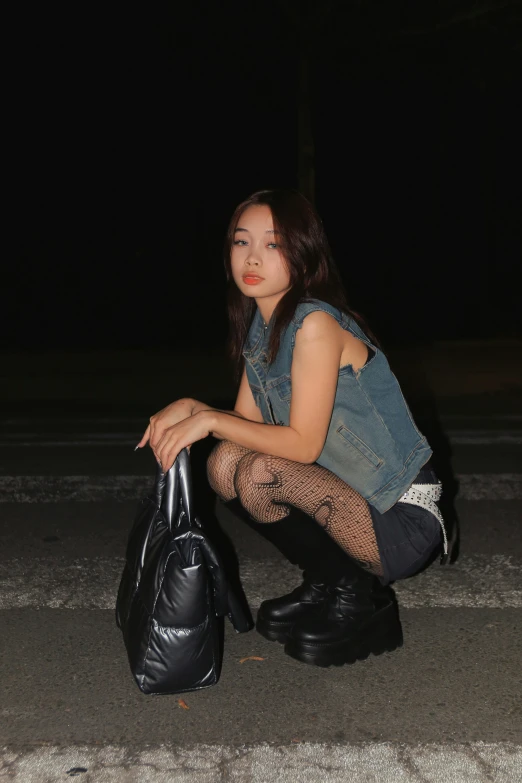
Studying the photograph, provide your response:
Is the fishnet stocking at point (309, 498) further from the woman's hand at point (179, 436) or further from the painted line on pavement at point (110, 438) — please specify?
the painted line on pavement at point (110, 438)

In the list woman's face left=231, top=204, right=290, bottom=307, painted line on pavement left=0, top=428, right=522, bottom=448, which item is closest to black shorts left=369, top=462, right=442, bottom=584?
woman's face left=231, top=204, right=290, bottom=307

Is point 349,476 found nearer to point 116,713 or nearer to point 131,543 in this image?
point 131,543

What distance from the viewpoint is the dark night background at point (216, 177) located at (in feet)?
63.6

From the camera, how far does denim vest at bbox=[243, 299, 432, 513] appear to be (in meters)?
3.28

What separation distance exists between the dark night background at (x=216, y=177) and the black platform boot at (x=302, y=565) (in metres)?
14.4

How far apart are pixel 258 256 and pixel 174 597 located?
3.85ft

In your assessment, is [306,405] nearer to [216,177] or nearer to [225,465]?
[225,465]

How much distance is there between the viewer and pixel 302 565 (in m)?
3.42

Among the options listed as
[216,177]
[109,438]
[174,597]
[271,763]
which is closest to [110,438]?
[109,438]

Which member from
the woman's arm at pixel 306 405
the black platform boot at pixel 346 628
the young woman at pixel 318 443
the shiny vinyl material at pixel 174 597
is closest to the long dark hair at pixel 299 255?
the young woman at pixel 318 443

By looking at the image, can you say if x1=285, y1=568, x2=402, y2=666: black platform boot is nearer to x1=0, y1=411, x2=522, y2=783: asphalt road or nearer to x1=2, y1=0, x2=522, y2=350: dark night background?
x1=0, y1=411, x2=522, y2=783: asphalt road

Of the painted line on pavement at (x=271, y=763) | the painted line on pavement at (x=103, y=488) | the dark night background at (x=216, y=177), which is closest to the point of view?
the painted line on pavement at (x=271, y=763)

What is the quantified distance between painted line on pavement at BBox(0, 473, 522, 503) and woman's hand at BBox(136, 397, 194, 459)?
2.86m

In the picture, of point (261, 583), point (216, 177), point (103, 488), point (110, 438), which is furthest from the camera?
point (216, 177)
